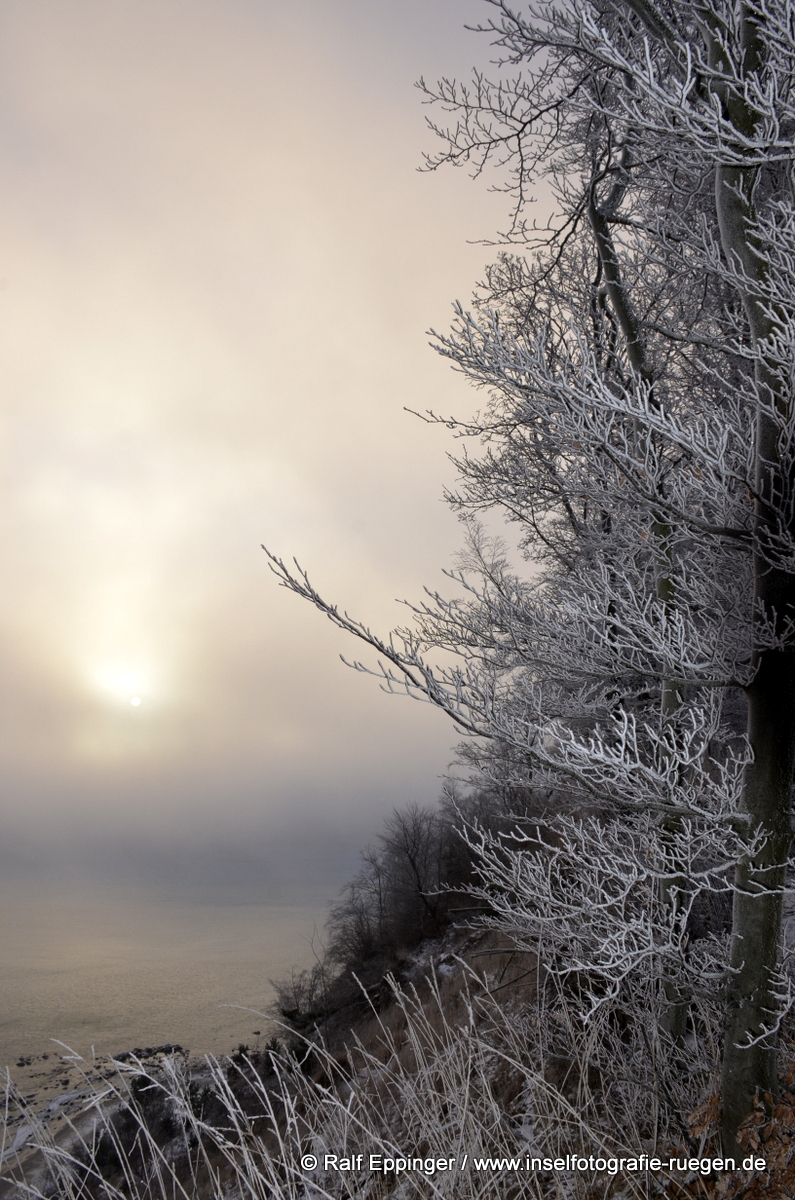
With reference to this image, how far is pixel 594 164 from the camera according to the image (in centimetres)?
600

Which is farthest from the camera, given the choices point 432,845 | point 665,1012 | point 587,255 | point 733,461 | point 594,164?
point 432,845

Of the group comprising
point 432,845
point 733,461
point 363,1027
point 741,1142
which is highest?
point 733,461

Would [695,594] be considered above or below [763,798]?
above

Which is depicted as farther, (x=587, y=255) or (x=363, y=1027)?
(x=363, y=1027)

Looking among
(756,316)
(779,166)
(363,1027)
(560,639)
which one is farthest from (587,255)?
(363,1027)

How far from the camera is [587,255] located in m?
7.28

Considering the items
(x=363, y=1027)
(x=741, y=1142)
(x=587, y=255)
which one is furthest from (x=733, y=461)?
Answer: (x=363, y=1027)

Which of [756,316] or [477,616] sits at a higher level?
[756,316]

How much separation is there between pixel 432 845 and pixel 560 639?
3176 cm

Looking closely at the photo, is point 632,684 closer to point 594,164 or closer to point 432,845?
point 594,164

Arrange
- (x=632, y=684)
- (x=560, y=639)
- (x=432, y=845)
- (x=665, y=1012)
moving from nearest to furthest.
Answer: (x=560, y=639) → (x=665, y=1012) → (x=632, y=684) → (x=432, y=845)

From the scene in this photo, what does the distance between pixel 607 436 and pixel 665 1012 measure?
4.68m

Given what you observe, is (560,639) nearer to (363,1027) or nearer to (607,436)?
(607,436)

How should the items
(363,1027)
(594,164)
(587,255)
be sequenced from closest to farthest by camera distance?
(594,164) → (587,255) → (363,1027)
